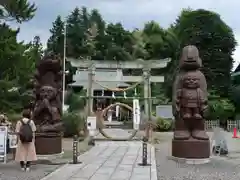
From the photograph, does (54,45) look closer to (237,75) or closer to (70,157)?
(237,75)

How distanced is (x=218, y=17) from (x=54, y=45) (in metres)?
24.8

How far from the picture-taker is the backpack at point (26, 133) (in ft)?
32.7

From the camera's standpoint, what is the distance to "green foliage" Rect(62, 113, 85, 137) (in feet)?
70.7

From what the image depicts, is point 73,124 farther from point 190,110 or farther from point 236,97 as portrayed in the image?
point 236,97

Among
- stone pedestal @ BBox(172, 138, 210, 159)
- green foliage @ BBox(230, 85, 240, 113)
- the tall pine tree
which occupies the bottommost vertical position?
stone pedestal @ BBox(172, 138, 210, 159)

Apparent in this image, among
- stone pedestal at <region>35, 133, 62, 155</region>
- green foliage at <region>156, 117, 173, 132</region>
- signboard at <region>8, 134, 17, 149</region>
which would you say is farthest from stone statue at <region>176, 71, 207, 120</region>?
green foliage at <region>156, 117, 173, 132</region>

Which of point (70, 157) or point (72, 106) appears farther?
point (72, 106)

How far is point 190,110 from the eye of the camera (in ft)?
39.2

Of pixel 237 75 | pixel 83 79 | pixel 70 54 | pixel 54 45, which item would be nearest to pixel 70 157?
pixel 83 79

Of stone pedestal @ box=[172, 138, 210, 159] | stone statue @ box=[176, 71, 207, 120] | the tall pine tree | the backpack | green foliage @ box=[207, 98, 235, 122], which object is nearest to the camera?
the backpack

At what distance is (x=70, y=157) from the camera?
13086 mm

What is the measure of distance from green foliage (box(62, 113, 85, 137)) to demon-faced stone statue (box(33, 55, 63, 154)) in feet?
27.2

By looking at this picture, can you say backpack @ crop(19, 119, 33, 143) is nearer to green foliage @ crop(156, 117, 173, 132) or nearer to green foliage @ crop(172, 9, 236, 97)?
green foliage @ crop(156, 117, 173, 132)

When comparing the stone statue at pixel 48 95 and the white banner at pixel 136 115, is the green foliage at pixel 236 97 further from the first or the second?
the stone statue at pixel 48 95
